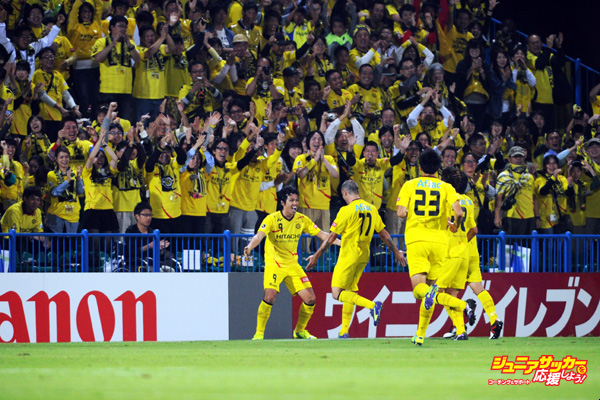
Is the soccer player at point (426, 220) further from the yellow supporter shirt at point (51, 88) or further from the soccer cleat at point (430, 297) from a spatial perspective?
the yellow supporter shirt at point (51, 88)

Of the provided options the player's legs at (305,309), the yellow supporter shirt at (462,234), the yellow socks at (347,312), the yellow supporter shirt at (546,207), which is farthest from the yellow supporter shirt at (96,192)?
the yellow supporter shirt at (546,207)

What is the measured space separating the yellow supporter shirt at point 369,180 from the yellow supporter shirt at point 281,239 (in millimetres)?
3381

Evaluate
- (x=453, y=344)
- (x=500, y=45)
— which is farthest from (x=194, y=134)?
(x=500, y=45)

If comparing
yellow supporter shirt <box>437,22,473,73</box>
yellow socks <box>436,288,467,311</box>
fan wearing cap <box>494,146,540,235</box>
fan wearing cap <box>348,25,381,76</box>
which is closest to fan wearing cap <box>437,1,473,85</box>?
yellow supporter shirt <box>437,22,473,73</box>

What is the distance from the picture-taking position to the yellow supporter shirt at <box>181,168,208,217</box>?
15.5 metres

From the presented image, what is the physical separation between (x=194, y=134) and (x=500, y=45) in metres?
8.58

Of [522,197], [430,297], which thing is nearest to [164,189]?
[430,297]

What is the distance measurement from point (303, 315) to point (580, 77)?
12082 millimetres

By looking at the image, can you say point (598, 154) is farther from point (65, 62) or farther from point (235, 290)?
point (65, 62)

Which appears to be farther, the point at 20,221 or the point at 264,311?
the point at 20,221

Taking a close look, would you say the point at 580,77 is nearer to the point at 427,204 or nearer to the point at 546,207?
the point at 546,207

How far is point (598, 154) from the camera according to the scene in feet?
62.3

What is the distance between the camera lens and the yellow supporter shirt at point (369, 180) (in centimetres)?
1678

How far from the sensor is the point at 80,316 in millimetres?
13969
